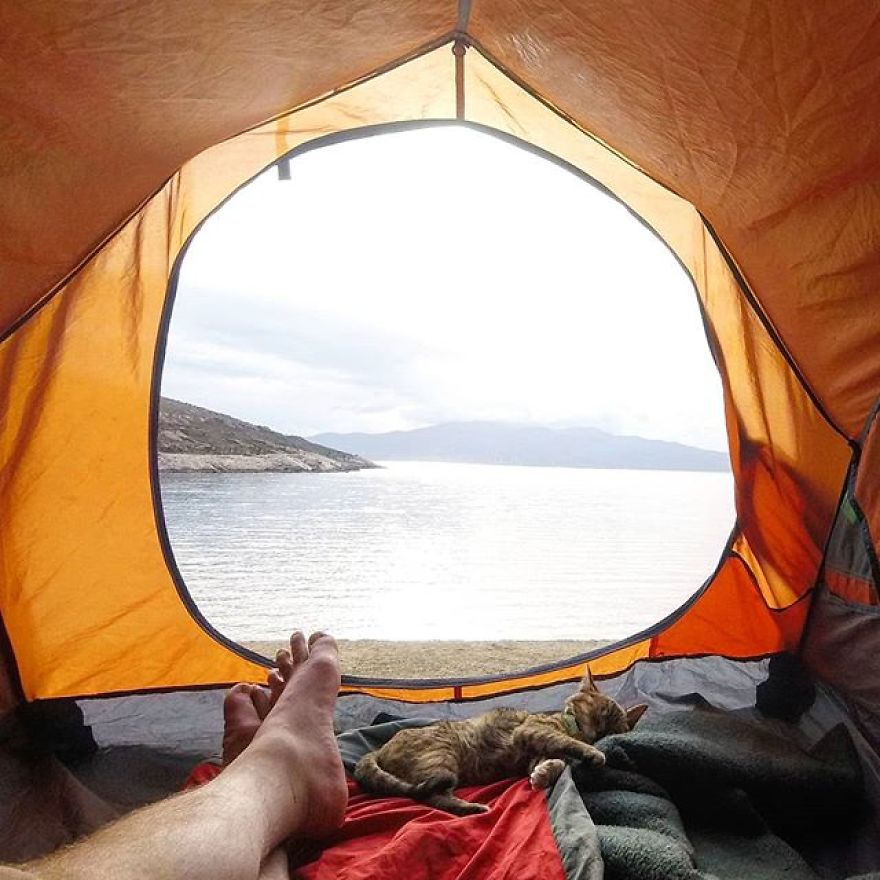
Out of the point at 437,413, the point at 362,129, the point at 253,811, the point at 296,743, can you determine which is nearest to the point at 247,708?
the point at 296,743

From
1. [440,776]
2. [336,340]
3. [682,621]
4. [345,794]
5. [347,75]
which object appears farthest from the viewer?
[336,340]

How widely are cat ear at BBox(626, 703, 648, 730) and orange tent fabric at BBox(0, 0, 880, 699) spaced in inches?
10.0

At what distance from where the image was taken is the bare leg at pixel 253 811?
74cm

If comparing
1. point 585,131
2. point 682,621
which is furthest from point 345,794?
point 585,131

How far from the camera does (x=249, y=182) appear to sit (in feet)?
5.47

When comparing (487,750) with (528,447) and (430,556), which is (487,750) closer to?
(430,556)

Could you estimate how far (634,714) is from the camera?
1.55 m

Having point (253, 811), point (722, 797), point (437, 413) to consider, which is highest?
point (437, 413)

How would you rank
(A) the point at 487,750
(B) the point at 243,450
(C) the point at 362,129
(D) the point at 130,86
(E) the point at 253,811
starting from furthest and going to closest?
(B) the point at 243,450
(C) the point at 362,129
(A) the point at 487,750
(D) the point at 130,86
(E) the point at 253,811

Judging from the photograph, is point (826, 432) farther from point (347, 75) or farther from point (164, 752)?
point (164, 752)

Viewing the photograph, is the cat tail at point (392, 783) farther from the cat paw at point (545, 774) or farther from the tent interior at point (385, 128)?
the tent interior at point (385, 128)

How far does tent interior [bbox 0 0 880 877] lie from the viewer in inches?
40.8

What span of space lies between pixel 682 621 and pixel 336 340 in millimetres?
6392

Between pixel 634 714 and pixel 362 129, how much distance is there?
52.2 inches
